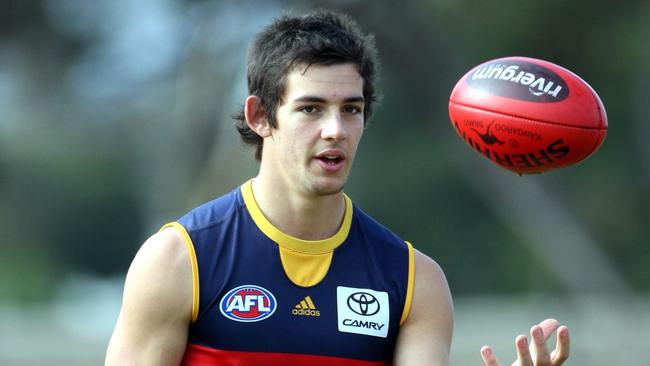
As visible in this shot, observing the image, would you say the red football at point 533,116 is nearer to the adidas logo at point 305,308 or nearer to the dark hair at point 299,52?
the dark hair at point 299,52

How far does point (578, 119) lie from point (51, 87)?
48.9ft

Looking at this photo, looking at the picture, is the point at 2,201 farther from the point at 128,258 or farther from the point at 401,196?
the point at 401,196

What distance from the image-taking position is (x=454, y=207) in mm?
22328

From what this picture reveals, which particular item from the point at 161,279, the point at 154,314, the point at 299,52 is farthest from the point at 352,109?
the point at 154,314

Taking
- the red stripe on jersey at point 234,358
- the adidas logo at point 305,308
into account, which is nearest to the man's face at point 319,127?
the adidas logo at point 305,308

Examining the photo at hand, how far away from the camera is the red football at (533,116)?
19.7ft

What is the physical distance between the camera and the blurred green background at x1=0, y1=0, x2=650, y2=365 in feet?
60.3

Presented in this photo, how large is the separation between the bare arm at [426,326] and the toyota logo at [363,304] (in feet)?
0.55

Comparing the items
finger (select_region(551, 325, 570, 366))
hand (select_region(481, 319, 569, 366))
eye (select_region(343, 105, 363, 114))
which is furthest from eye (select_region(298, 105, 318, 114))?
finger (select_region(551, 325, 570, 366))

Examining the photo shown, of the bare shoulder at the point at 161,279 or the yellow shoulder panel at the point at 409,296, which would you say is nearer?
the bare shoulder at the point at 161,279

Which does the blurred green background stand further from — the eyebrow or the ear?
the eyebrow

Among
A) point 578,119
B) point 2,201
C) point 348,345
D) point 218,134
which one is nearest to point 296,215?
point 348,345

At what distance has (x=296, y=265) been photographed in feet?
18.8

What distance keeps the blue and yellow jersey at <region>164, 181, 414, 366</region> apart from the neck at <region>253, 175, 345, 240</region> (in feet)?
0.14
